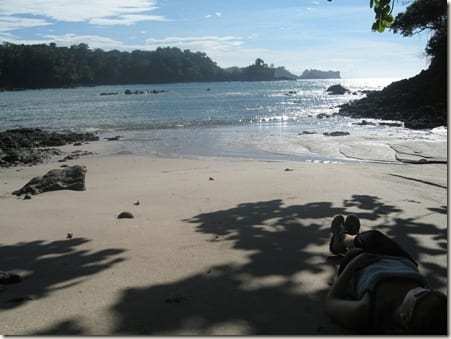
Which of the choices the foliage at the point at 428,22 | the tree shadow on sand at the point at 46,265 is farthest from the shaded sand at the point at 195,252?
the foliage at the point at 428,22

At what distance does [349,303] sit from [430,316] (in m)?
0.57

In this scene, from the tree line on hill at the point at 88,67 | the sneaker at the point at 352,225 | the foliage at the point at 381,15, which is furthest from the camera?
the tree line on hill at the point at 88,67

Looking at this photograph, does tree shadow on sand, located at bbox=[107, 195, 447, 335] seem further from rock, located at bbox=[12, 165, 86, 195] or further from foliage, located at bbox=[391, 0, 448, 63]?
foliage, located at bbox=[391, 0, 448, 63]

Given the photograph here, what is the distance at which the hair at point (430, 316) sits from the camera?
228cm

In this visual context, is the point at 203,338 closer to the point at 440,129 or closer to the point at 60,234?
the point at 60,234

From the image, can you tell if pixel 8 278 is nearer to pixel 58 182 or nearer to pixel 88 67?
pixel 58 182

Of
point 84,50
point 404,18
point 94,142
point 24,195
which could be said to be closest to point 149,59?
point 84,50

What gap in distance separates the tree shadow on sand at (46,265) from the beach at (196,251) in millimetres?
11

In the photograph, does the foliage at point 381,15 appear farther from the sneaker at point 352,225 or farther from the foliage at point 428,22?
the foliage at point 428,22

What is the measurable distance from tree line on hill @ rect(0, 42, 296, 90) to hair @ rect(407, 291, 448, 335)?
132303 millimetres

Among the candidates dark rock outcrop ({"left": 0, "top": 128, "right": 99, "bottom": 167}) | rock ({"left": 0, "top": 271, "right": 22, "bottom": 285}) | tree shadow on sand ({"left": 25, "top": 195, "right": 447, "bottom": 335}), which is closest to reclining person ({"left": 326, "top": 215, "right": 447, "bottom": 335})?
tree shadow on sand ({"left": 25, "top": 195, "right": 447, "bottom": 335})

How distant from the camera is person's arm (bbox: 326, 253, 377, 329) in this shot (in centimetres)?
268

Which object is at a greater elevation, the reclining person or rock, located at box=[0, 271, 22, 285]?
the reclining person

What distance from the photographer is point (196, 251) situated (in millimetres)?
4402
